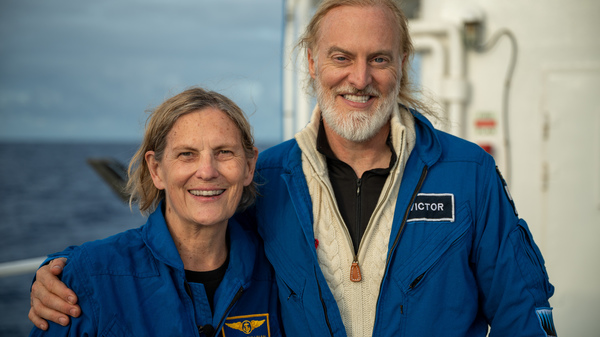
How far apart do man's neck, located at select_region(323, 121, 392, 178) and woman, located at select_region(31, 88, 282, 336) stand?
1.36ft

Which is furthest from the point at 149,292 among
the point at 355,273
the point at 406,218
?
the point at 406,218

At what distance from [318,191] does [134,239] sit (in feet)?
2.55

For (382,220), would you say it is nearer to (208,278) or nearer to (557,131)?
(208,278)

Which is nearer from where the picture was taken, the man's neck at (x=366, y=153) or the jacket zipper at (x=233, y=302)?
the jacket zipper at (x=233, y=302)

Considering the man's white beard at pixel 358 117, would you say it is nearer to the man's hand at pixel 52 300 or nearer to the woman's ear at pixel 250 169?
the woman's ear at pixel 250 169

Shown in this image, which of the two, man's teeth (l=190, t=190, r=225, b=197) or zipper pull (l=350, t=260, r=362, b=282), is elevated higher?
man's teeth (l=190, t=190, r=225, b=197)

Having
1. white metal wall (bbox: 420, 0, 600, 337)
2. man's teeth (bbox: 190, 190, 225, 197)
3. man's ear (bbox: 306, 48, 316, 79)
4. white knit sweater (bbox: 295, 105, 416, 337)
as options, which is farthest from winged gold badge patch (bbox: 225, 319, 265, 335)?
white metal wall (bbox: 420, 0, 600, 337)

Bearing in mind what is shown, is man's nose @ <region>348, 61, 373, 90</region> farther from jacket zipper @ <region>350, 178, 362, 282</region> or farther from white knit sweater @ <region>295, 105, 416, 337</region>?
jacket zipper @ <region>350, 178, 362, 282</region>

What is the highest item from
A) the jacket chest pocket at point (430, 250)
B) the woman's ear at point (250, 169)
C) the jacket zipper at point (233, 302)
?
the woman's ear at point (250, 169)

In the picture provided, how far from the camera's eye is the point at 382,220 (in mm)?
2303

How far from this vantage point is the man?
2172 mm

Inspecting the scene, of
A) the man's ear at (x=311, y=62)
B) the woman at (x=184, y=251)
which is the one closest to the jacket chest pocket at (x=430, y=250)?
the woman at (x=184, y=251)

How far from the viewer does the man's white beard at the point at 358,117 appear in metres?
2.42

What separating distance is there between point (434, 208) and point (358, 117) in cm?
50
